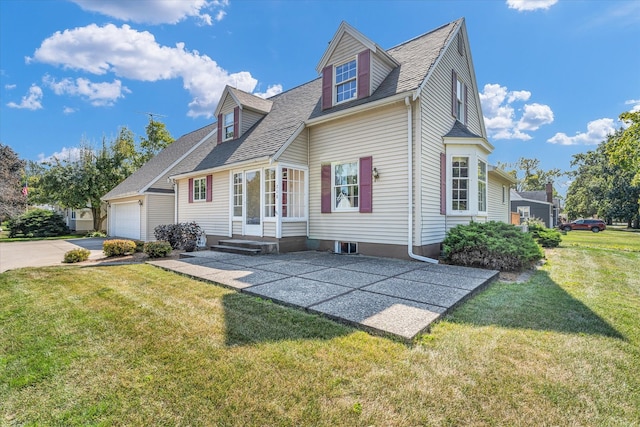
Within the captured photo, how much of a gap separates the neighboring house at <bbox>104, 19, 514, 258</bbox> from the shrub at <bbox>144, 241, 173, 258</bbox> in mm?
2452

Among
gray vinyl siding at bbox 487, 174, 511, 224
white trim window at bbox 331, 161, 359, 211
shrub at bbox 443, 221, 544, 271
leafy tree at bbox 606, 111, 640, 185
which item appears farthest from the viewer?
gray vinyl siding at bbox 487, 174, 511, 224

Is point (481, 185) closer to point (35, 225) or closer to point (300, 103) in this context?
point (300, 103)

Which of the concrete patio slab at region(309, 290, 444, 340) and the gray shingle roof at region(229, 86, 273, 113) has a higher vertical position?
the gray shingle roof at region(229, 86, 273, 113)

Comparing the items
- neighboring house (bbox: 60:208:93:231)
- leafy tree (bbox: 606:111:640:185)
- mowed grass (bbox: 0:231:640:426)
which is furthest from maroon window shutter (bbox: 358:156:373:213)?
neighboring house (bbox: 60:208:93:231)

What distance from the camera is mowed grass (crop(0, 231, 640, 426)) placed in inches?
Result: 81.5

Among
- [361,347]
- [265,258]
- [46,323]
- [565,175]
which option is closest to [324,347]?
[361,347]

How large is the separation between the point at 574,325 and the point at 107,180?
2743cm

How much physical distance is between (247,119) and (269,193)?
4945 millimetres

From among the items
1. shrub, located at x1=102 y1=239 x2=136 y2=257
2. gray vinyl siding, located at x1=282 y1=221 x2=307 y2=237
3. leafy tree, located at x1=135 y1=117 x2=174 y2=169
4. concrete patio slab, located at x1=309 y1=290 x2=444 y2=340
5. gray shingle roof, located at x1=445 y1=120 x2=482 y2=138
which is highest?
leafy tree, located at x1=135 y1=117 x2=174 y2=169

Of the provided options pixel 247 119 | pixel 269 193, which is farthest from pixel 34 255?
pixel 247 119

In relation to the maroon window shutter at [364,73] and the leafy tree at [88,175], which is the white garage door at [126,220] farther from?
the maroon window shutter at [364,73]

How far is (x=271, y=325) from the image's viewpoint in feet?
11.6

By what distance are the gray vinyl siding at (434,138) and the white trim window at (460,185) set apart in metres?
0.28

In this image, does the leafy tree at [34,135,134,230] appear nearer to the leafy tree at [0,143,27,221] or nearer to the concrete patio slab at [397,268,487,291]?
the leafy tree at [0,143,27,221]
